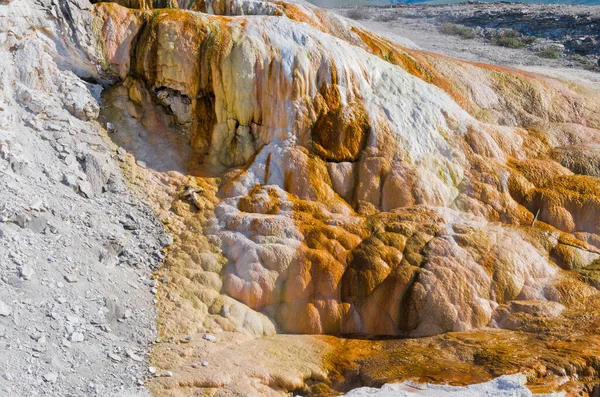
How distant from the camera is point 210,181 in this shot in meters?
11.8

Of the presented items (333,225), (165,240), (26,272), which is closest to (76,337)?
(26,272)

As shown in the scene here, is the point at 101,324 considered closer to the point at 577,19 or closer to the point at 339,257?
the point at 339,257

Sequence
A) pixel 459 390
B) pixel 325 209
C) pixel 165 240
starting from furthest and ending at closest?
pixel 325 209 < pixel 165 240 < pixel 459 390

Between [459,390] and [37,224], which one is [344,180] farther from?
[37,224]

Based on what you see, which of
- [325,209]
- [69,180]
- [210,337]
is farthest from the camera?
[325,209]

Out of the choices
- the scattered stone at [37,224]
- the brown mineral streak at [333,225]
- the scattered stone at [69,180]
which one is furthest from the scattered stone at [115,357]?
the scattered stone at [69,180]

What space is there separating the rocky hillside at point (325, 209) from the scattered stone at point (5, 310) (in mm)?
1868

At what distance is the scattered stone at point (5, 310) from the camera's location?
8.09 metres

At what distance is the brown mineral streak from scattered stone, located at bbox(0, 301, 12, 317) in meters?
1.92

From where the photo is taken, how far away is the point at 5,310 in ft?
26.7

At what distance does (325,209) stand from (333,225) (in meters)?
0.41

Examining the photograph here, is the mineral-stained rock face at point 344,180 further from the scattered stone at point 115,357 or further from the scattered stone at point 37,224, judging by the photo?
the scattered stone at point 37,224

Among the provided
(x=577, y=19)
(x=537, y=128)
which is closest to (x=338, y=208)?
(x=537, y=128)

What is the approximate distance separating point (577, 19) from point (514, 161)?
1368 centimetres
